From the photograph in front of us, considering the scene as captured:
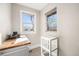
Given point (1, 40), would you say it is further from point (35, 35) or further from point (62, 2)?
point (62, 2)

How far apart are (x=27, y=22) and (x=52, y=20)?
34 cm

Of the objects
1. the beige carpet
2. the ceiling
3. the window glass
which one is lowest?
the beige carpet

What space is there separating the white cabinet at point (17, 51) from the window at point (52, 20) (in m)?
0.42

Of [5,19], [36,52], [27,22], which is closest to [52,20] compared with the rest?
[27,22]

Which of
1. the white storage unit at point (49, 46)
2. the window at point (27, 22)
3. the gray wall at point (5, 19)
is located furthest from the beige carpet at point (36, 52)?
the gray wall at point (5, 19)

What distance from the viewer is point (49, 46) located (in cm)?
112

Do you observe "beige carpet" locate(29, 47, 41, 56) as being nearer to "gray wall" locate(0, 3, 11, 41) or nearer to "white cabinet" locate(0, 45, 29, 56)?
"white cabinet" locate(0, 45, 29, 56)

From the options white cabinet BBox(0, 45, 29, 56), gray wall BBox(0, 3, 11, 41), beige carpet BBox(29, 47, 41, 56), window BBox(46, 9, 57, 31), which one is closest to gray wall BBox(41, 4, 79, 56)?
window BBox(46, 9, 57, 31)

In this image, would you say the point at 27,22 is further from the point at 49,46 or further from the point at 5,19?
the point at 49,46

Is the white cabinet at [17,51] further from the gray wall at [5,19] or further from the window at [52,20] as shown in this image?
the window at [52,20]

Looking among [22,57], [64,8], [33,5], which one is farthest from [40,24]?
[22,57]

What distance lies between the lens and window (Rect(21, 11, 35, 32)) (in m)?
1.10

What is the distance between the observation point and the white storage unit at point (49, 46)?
109 cm

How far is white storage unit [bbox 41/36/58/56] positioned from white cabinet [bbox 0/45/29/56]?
23 cm
